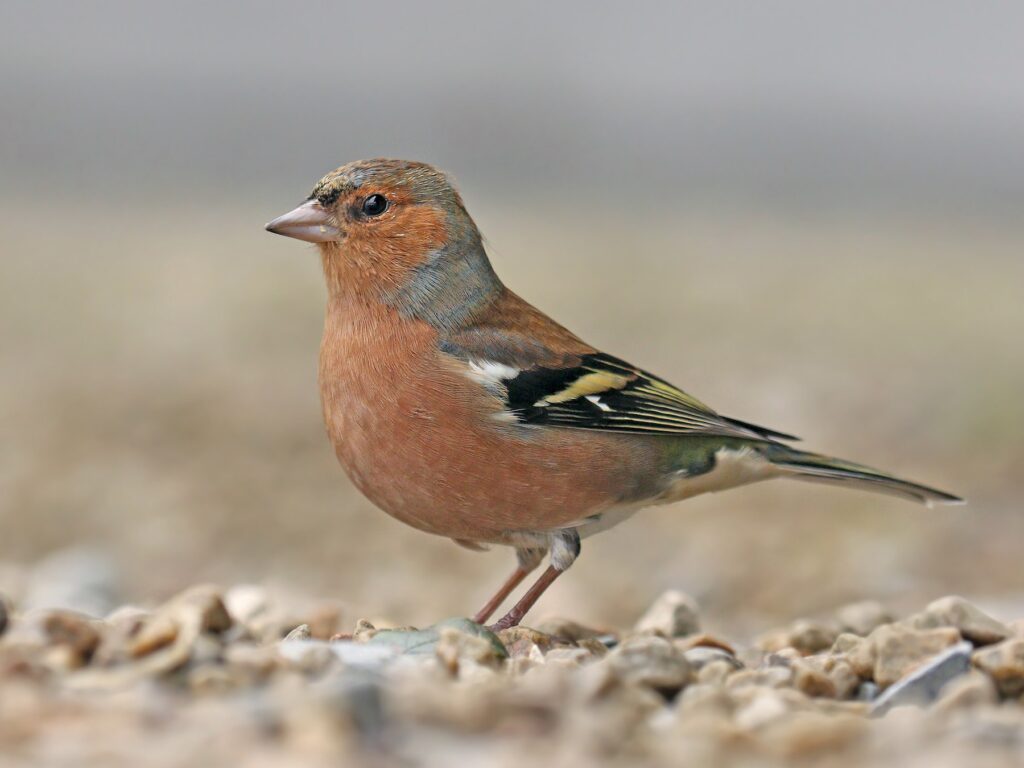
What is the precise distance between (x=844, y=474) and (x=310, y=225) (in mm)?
2215

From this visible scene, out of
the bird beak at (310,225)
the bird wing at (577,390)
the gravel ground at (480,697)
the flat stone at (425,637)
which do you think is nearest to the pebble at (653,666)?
the gravel ground at (480,697)

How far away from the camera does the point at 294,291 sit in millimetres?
13008

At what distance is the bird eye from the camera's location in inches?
198

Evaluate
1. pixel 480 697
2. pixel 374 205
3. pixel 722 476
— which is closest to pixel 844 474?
pixel 722 476

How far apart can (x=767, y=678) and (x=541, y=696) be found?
0.93m

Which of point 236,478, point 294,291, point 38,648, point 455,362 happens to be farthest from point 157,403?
point 38,648

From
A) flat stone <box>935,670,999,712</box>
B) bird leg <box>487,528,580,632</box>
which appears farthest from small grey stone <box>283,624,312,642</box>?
flat stone <box>935,670,999,712</box>

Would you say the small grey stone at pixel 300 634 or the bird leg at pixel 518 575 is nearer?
the small grey stone at pixel 300 634

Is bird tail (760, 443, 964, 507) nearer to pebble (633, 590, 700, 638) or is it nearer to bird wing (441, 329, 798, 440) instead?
bird wing (441, 329, 798, 440)

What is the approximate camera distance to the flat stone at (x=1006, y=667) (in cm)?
375

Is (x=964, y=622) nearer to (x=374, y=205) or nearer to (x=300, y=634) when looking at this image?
(x=300, y=634)

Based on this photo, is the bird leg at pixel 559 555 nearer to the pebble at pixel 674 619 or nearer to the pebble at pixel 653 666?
the pebble at pixel 674 619

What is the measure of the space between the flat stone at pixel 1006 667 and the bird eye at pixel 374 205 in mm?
2538

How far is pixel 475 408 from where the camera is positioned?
4.61 meters
